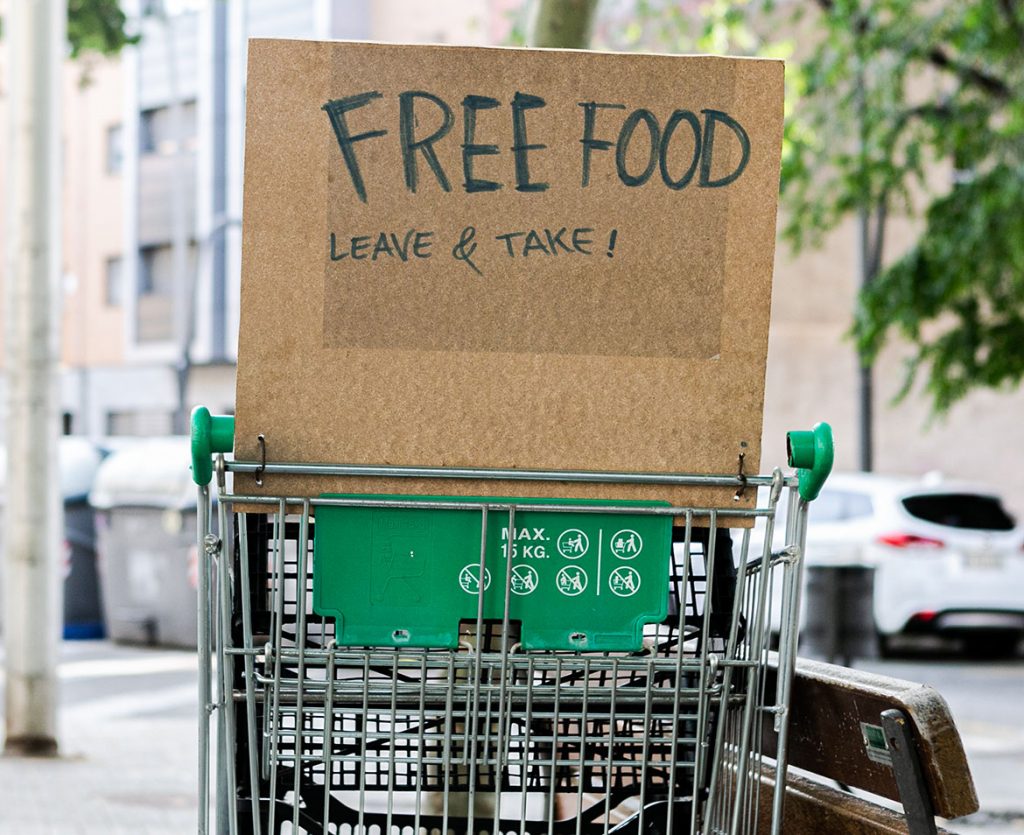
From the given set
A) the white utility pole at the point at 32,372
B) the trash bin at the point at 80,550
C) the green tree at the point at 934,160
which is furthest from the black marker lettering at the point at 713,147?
the trash bin at the point at 80,550

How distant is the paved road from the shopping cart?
434 centimetres

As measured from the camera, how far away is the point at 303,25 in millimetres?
37094

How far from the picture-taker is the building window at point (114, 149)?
4162 centimetres

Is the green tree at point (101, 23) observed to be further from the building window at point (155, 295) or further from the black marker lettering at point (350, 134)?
the building window at point (155, 295)

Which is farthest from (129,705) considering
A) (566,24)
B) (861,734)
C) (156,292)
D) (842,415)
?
(156,292)

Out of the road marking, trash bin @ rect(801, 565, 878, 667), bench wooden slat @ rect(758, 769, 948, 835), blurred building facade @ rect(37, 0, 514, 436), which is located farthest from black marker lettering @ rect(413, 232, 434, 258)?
blurred building facade @ rect(37, 0, 514, 436)

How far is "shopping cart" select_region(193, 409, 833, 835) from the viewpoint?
2557mm

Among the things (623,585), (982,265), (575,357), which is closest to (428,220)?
(575,357)

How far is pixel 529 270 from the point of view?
2637 millimetres

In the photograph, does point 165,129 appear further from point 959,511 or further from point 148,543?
point 959,511

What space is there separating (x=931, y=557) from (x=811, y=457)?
12.6 m

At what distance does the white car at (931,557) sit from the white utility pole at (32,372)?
757cm

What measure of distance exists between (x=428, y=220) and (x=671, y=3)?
1273 cm

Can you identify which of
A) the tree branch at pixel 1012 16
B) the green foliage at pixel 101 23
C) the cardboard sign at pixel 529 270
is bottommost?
the cardboard sign at pixel 529 270
